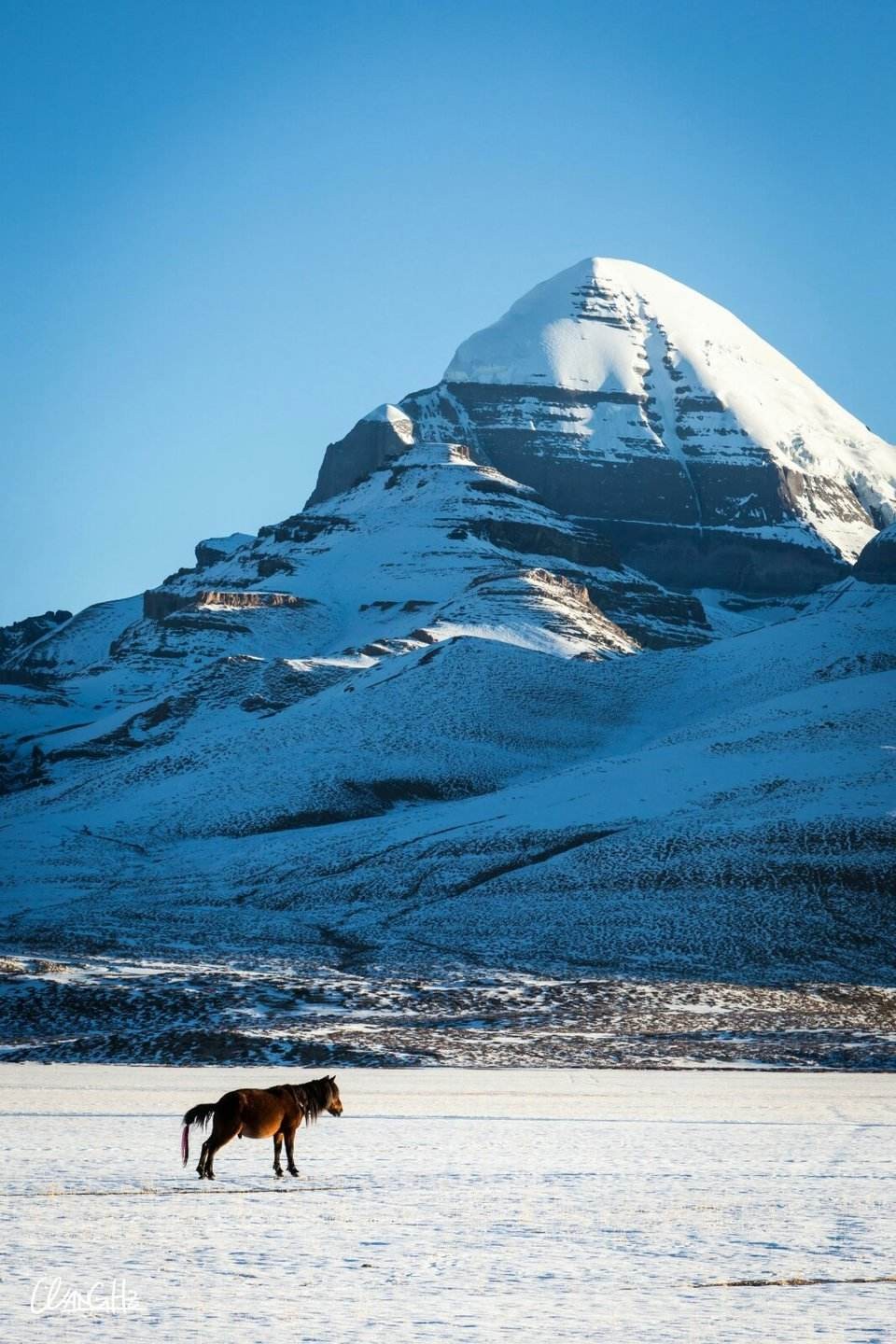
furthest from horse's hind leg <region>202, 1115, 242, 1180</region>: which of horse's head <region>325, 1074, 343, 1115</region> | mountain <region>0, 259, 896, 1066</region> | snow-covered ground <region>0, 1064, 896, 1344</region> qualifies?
mountain <region>0, 259, 896, 1066</region>

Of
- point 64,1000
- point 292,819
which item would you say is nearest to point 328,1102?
point 64,1000

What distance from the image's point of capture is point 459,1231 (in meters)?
14.8

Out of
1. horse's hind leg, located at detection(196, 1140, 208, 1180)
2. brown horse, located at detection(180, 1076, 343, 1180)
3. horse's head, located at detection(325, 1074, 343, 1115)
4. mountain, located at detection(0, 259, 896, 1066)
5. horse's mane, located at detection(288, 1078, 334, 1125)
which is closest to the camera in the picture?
brown horse, located at detection(180, 1076, 343, 1180)

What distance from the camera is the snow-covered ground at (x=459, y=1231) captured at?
11344 millimetres

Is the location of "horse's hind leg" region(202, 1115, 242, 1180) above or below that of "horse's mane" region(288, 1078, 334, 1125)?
below

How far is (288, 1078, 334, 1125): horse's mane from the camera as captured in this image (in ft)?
60.2

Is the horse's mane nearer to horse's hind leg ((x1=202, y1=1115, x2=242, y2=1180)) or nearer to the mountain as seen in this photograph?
horse's hind leg ((x1=202, y1=1115, x2=242, y2=1180))

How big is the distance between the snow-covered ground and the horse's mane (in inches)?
30.0

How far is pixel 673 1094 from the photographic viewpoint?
35.0 meters

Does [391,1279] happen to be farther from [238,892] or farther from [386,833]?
[386,833]

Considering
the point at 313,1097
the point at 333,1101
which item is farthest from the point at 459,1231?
the point at 333,1101

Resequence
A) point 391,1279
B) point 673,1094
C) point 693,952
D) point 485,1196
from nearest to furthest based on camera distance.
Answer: point 391,1279 → point 485,1196 → point 673,1094 → point 693,952

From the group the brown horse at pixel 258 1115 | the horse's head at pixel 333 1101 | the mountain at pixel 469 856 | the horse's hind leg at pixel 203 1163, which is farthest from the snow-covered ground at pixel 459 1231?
the mountain at pixel 469 856

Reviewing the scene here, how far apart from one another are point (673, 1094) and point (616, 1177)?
16.4m
